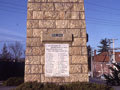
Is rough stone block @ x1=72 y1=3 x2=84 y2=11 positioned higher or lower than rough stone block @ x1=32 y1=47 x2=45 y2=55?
higher

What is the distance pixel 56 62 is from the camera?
298 inches

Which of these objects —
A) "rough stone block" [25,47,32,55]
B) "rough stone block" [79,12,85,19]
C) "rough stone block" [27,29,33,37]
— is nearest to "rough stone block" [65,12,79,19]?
"rough stone block" [79,12,85,19]

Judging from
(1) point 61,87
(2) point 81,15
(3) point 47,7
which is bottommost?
(1) point 61,87

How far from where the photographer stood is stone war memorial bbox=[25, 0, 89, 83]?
7.59 metres

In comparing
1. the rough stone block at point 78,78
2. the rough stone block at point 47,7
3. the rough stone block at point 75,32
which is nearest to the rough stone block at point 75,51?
the rough stone block at point 75,32

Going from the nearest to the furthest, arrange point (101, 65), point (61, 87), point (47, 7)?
point (61, 87), point (47, 7), point (101, 65)

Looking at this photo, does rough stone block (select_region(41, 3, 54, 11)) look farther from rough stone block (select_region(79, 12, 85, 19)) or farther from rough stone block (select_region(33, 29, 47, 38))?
rough stone block (select_region(79, 12, 85, 19))

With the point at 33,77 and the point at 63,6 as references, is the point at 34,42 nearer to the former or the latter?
the point at 33,77

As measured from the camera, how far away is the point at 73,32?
7.86 metres

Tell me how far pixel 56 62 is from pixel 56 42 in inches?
28.3

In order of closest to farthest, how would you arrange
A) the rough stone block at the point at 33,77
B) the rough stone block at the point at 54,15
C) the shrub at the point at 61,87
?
the shrub at the point at 61,87 → the rough stone block at the point at 33,77 → the rough stone block at the point at 54,15

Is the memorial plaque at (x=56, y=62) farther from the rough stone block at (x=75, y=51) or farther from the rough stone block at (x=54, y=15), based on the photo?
the rough stone block at (x=54, y=15)

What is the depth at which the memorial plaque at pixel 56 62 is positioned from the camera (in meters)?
7.57

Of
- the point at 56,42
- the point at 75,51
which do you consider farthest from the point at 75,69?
the point at 56,42
